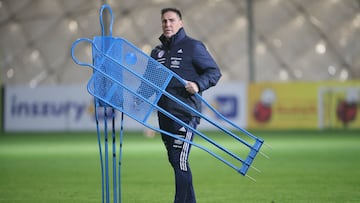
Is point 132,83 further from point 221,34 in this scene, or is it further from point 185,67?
point 221,34

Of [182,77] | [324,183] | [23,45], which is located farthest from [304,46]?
[182,77]

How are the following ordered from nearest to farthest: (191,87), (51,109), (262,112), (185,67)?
(191,87) → (185,67) → (262,112) → (51,109)

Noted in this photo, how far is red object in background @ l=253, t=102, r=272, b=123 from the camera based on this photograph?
29.4 meters

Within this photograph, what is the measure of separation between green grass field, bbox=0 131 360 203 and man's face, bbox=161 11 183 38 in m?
2.32

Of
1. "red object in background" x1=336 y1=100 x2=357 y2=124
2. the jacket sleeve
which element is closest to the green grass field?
the jacket sleeve

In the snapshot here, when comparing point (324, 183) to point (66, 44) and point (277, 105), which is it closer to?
point (277, 105)

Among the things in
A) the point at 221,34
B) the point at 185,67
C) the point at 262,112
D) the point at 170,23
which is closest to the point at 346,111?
the point at 262,112

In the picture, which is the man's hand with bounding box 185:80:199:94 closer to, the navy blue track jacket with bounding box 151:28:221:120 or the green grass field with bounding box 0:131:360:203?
the navy blue track jacket with bounding box 151:28:221:120

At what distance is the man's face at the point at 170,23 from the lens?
→ 8258mm

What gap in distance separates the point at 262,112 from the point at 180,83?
21443 mm

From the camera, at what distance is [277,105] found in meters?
29.2

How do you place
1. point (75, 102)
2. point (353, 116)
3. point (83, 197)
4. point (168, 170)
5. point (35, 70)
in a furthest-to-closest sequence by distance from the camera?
point (35, 70), point (75, 102), point (353, 116), point (168, 170), point (83, 197)

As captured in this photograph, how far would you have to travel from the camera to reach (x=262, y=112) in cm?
2945

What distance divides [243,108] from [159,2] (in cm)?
752
